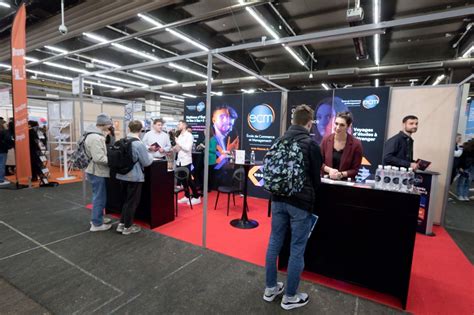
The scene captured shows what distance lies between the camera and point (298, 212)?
65.7 inches

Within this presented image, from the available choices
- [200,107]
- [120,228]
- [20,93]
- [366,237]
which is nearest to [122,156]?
[120,228]

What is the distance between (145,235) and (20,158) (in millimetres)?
3983

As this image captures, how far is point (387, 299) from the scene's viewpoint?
6.48 feet

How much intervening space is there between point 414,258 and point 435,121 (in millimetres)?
2315

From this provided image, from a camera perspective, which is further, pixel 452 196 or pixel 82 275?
pixel 452 196

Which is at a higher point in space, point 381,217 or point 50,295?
point 381,217

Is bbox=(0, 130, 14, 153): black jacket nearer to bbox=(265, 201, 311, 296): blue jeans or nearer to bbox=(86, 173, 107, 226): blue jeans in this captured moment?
bbox=(86, 173, 107, 226): blue jeans

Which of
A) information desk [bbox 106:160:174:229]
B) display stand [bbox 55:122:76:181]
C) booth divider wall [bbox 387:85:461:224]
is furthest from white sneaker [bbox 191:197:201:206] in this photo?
display stand [bbox 55:122:76:181]

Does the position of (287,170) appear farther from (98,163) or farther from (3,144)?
(3,144)

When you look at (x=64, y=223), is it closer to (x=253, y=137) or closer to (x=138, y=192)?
(x=138, y=192)

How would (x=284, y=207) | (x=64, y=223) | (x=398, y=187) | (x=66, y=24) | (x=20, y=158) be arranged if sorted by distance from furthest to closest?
1. (x=20, y=158)
2. (x=66, y=24)
3. (x=64, y=223)
4. (x=398, y=187)
5. (x=284, y=207)

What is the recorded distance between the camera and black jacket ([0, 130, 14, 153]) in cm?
544

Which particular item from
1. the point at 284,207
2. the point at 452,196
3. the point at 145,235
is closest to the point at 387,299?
the point at 284,207

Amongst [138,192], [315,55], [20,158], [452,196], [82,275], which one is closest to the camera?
[82,275]
